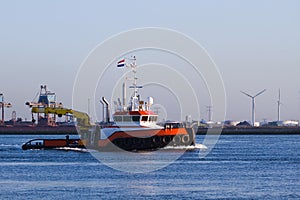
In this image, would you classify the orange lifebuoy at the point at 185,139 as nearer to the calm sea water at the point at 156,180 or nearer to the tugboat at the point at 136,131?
the tugboat at the point at 136,131

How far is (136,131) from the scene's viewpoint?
368 ft

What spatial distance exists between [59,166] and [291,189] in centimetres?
3099

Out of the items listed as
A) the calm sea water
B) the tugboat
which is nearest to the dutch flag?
the tugboat

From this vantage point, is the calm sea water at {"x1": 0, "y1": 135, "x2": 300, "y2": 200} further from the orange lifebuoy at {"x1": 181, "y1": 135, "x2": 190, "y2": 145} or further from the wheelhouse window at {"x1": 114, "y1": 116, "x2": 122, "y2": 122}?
the orange lifebuoy at {"x1": 181, "y1": 135, "x2": 190, "y2": 145}

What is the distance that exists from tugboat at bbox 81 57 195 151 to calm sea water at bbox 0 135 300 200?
8333 mm

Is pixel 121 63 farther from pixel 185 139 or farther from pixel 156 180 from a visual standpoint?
pixel 156 180

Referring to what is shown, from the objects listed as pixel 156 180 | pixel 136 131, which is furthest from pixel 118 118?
pixel 156 180

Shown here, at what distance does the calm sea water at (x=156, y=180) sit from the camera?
6662cm

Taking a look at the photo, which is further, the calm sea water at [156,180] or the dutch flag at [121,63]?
the dutch flag at [121,63]

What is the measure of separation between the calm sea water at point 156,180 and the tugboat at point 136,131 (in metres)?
8.33

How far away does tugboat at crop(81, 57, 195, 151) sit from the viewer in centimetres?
11269

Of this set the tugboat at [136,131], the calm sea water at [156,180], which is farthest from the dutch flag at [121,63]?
the calm sea water at [156,180]

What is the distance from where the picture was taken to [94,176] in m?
81.1

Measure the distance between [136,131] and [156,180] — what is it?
34750 millimetres
